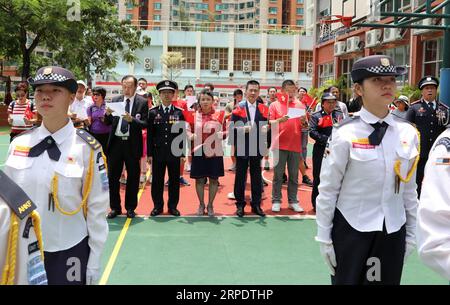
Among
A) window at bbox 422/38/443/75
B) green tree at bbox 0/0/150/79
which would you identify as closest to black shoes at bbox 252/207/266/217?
window at bbox 422/38/443/75

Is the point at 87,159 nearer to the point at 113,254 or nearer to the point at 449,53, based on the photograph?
the point at 113,254

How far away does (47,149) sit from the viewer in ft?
8.61

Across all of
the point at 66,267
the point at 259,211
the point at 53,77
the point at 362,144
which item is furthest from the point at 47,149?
the point at 259,211

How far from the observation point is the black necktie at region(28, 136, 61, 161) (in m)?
2.60

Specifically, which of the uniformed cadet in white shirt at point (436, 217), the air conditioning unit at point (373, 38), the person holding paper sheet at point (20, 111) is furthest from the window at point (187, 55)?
the uniformed cadet in white shirt at point (436, 217)

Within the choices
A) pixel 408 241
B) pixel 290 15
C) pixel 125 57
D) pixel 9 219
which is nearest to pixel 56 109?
pixel 9 219

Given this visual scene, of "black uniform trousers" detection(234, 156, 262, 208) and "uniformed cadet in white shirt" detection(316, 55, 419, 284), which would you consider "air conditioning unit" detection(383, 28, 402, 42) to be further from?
"uniformed cadet in white shirt" detection(316, 55, 419, 284)

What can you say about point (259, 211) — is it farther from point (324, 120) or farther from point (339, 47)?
point (339, 47)

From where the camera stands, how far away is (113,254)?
5102mm

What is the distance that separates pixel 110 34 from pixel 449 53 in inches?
827

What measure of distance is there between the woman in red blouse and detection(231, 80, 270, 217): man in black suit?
0.28 metres

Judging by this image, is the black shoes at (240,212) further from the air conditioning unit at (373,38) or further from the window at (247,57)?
the window at (247,57)

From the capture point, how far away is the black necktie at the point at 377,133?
2773 millimetres

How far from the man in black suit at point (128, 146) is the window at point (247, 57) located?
4751 centimetres
